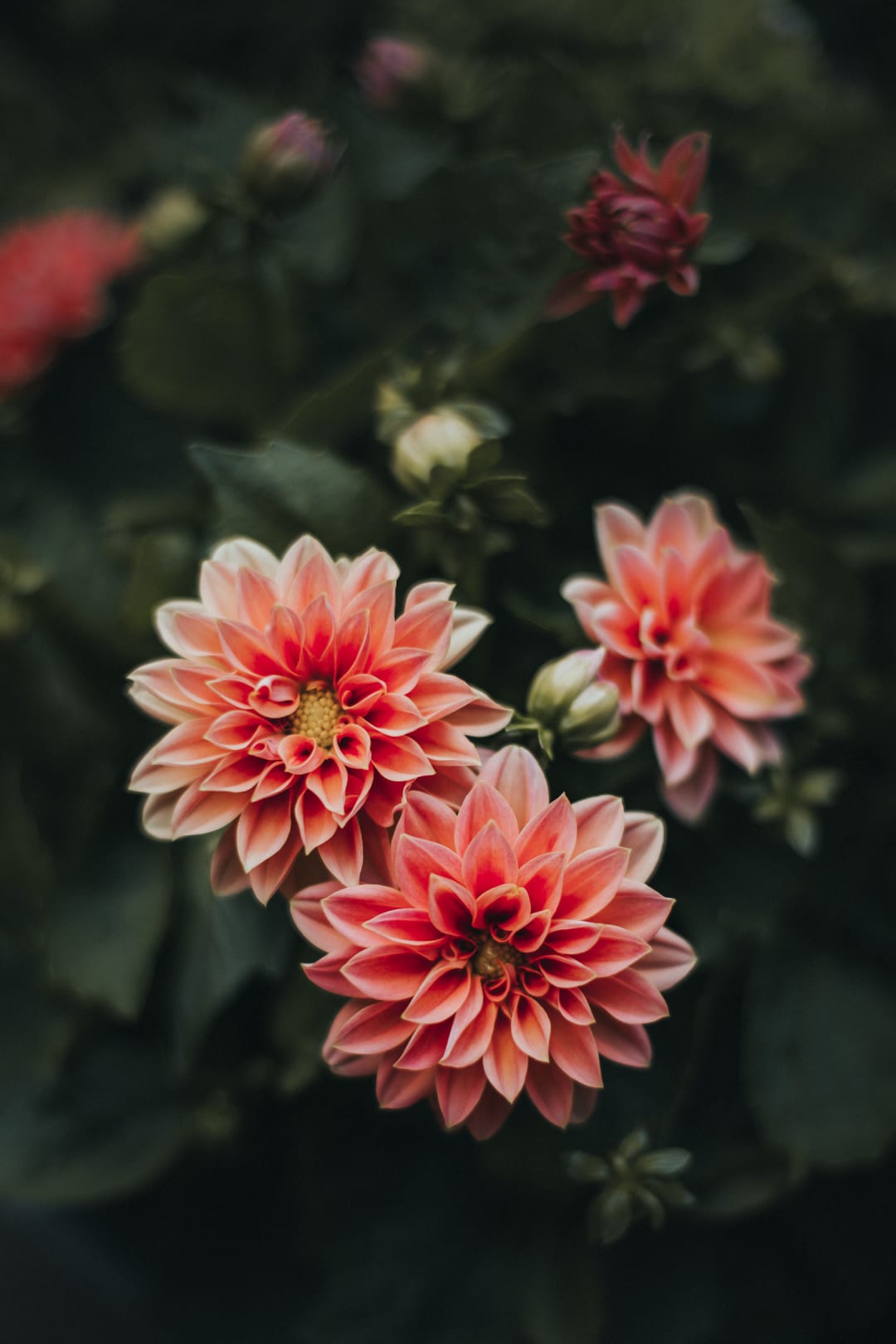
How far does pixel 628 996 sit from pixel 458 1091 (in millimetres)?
51

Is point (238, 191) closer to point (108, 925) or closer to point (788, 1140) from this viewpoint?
point (108, 925)

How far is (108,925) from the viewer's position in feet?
A: 1.53

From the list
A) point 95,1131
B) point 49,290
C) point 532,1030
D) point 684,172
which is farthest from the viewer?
point 49,290

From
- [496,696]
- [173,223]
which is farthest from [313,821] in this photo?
[173,223]

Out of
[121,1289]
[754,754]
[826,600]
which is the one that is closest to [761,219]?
[826,600]

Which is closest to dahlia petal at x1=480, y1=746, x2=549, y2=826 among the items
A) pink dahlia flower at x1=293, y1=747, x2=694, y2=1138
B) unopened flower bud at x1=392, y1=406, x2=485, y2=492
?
pink dahlia flower at x1=293, y1=747, x2=694, y2=1138

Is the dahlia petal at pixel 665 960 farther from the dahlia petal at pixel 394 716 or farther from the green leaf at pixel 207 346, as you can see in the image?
the green leaf at pixel 207 346

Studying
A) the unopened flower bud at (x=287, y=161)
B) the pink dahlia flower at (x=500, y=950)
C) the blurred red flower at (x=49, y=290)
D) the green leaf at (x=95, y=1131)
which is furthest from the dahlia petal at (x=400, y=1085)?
the blurred red flower at (x=49, y=290)

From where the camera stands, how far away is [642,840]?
31 centimetres

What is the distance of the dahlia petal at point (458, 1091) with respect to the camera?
0.94 ft

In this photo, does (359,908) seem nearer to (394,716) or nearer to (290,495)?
(394,716)

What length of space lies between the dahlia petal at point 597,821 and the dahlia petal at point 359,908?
0.05 meters

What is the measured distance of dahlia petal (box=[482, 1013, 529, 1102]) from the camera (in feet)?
0.90

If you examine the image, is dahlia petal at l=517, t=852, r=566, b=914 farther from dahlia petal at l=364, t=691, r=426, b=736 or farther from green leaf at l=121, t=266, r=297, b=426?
green leaf at l=121, t=266, r=297, b=426
